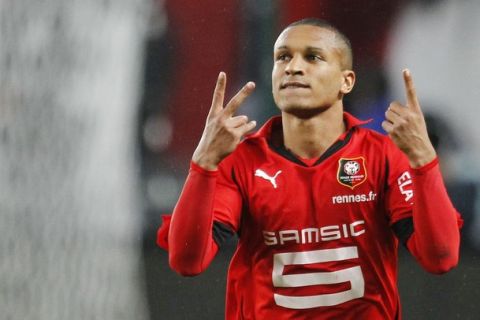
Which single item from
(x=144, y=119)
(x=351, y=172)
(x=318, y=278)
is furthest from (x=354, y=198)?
(x=144, y=119)

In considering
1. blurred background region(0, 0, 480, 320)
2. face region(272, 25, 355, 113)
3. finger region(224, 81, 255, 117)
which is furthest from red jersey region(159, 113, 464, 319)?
blurred background region(0, 0, 480, 320)

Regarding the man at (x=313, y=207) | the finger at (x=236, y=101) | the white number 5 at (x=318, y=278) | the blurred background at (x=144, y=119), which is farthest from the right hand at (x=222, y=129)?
the blurred background at (x=144, y=119)

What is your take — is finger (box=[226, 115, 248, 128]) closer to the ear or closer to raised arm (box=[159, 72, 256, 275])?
raised arm (box=[159, 72, 256, 275])

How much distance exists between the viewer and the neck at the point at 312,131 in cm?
155

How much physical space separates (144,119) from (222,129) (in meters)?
0.95

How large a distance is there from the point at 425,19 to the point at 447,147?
1.14 feet

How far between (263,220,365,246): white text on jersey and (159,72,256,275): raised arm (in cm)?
16

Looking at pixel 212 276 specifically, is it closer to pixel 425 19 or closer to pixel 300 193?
pixel 300 193

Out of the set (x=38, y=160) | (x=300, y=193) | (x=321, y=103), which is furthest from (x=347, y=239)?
(x=38, y=160)

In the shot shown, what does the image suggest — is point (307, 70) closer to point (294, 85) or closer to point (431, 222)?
point (294, 85)

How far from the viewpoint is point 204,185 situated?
52.9 inches

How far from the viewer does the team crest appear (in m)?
1.52

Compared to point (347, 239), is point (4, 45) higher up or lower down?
higher up

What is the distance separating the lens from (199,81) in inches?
87.4
